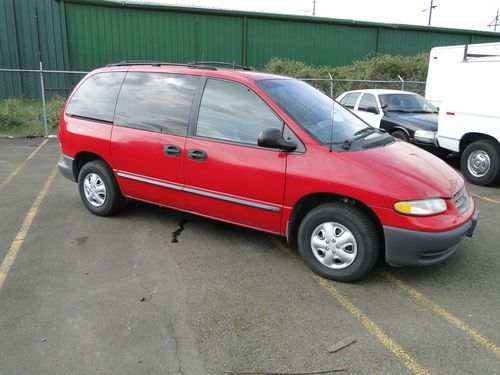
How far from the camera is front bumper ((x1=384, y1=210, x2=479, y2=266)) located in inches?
132

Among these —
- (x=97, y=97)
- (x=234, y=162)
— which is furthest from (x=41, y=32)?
(x=234, y=162)

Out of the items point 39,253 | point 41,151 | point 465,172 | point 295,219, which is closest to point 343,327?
point 295,219

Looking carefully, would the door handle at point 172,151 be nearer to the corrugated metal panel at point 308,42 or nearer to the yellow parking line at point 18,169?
the yellow parking line at point 18,169

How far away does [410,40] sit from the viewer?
22.1 m

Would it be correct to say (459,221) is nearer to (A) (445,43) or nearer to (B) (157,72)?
(B) (157,72)

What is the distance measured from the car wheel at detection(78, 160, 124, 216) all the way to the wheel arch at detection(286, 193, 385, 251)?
7.44ft

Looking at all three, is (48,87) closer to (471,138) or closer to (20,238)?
(20,238)

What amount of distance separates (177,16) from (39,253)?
15.7m

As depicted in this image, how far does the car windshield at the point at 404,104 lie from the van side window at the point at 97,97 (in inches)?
245

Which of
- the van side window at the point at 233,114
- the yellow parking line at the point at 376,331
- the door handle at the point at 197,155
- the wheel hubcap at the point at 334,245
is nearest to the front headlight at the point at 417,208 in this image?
the wheel hubcap at the point at 334,245

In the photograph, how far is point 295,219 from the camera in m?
3.92

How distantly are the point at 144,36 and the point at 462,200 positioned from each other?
16378 millimetres

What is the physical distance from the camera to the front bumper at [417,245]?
3.35 m

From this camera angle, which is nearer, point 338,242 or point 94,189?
point 338,242
